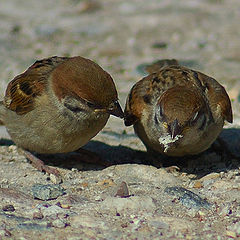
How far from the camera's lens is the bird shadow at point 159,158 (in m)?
6.82

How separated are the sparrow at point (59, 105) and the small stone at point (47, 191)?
21.4 inches

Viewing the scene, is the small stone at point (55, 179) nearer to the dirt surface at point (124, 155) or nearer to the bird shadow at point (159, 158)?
the dirt surface at point (124, 155)

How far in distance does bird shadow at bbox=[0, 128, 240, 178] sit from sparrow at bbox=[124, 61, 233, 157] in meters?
0.30

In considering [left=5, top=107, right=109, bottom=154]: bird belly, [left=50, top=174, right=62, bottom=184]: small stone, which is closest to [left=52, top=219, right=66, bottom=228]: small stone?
[left=50, top=174, right=62, bottom=184]: small stone

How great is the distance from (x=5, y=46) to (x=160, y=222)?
6.56 meters

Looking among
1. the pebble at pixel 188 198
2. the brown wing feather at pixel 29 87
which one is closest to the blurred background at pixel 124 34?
the brown wing feather at pixel 29 87

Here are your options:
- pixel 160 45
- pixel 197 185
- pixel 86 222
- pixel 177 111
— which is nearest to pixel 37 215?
pixel 86 222

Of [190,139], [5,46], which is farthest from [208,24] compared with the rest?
[190,139]

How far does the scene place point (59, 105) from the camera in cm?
616

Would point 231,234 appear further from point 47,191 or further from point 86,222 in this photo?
point 47,191

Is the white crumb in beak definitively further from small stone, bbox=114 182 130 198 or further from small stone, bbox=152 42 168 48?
small stone, bbox=152 42 168 48

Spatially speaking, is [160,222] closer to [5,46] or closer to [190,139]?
[190,139]

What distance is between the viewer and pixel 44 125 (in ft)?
20.5

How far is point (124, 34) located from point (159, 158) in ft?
15.7
